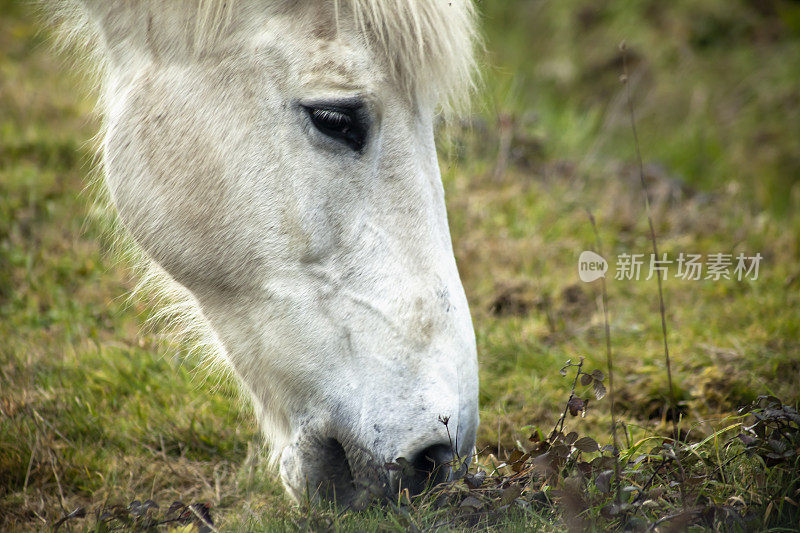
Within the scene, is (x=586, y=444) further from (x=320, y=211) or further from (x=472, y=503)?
(x=320, y=211)

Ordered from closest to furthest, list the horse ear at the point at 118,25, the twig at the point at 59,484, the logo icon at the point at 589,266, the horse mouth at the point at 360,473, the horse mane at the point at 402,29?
the horse mouth at the point at 360,473 → the horse mane at the point at 402,29 → the horse ear at the point at 118,25 → the twig at the point at 59,484 → the logo icon at the point at 589,266

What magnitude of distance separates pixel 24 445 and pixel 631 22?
257 inches

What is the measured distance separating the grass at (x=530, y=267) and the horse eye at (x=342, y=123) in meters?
0.58

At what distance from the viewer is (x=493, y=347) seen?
11.0 feet

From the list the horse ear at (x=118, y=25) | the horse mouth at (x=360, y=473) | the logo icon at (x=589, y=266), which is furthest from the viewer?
the logo icon at (x=589, y=266)

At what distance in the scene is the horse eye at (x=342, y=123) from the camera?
6.07 feet

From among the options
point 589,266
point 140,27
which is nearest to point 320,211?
point 140,27

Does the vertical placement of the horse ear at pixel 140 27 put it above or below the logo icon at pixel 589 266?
above

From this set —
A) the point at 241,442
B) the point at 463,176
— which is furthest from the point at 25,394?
the point at 463,176

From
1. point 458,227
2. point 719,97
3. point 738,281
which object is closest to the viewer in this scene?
point 738,281

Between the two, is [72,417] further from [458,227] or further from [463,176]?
[463,176]

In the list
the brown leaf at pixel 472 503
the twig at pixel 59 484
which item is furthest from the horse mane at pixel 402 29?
the twig at pixel 59 484

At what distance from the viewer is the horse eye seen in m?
1.85

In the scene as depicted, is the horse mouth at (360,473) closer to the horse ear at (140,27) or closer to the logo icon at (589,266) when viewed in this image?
the horse ear at (140,27)
